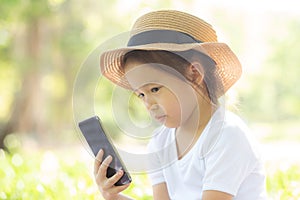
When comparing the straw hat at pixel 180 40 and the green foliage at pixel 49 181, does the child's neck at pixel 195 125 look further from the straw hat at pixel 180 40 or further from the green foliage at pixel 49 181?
the green foliage at pixel 49 181

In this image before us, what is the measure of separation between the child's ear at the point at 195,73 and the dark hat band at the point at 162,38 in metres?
0.07

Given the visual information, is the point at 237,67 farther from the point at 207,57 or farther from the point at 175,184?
the point at 175,184

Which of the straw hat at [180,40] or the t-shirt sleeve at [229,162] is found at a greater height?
the straw hat at [180,40]

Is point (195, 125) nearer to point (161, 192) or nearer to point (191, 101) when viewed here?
point (191, 101)

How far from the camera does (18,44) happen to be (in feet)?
24.3

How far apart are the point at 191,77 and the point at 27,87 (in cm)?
561

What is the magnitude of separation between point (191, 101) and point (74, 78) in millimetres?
7037

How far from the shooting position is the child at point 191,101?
1.56 m

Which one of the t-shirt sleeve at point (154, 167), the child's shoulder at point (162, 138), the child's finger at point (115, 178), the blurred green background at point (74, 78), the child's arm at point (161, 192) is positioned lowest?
the child's finger at point (115, 178)

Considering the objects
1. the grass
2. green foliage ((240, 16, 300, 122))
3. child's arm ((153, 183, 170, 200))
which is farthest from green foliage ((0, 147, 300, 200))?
green foliage ((240, 16, 300, 122))

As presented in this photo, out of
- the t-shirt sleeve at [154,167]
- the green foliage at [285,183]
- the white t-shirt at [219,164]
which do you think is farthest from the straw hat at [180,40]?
the green foliage at [285,183]

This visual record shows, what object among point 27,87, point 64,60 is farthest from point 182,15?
point 64,60

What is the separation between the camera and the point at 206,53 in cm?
162

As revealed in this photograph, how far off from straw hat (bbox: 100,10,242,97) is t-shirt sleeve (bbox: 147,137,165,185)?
11.1 inches
